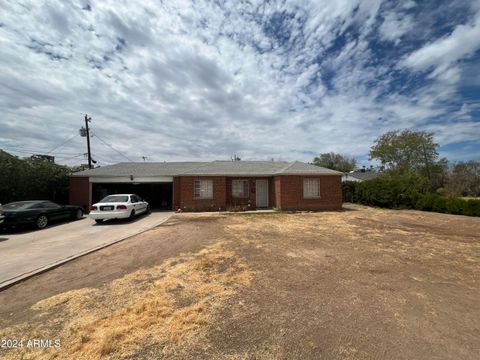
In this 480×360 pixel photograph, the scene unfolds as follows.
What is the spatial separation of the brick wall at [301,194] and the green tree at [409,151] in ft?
75.9

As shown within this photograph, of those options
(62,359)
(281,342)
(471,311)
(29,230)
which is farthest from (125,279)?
(29,230)

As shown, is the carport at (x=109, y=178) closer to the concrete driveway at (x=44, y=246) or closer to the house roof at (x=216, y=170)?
A: the house roof at (x=216, y=170)

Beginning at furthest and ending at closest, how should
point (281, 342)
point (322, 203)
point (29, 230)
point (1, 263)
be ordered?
point (322, 203) → point (29, 230) → point (1, 263) → point (281, 342)

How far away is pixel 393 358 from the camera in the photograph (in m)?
2.69

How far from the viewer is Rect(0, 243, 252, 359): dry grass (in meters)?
2.92

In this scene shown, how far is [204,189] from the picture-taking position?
18156mm

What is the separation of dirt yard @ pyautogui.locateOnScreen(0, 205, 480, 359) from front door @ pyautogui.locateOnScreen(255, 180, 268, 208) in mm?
12154

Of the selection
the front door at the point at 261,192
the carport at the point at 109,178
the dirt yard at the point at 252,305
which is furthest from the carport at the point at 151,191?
the dirt yard at the point at 252,305

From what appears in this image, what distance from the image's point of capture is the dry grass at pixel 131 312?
2916 mm

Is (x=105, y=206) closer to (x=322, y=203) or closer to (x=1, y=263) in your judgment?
(x=1, y=263)

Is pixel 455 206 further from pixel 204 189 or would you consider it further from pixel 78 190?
pixel 78 190

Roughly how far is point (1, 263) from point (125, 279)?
3894 mm

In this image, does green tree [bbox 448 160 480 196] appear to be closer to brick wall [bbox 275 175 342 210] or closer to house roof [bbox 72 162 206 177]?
brick wall [bbox 275 175 342 210]

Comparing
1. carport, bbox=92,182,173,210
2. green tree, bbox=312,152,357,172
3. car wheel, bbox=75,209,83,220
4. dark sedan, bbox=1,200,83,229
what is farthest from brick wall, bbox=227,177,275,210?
green tree, bbox=312,152,357,172
